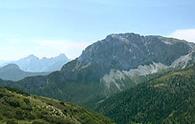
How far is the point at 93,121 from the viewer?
525 ft

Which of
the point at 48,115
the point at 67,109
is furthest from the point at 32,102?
the point at 67,109

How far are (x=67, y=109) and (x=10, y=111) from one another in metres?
49.5

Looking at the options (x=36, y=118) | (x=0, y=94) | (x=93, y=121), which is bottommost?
(x=93, y=121)

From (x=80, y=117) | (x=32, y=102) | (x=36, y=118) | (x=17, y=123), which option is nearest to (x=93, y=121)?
(x=80, y=117)

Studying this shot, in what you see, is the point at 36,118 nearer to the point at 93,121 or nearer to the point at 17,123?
the point at 17,123

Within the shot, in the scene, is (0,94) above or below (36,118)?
above

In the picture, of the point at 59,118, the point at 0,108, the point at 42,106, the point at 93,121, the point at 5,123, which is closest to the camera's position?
the point at 5,123

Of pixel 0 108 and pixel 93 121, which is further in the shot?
pixel 93 121

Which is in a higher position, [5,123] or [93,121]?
[5,123]

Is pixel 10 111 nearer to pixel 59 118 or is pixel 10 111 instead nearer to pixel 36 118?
pixel 36 118

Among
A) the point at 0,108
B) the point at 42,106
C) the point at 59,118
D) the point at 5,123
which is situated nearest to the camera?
the point at 5,123

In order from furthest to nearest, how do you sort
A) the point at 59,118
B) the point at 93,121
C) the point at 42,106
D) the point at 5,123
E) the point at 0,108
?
the point at 93,121, the point at 42,106, the point at 59,118, the point at 0,108, the point at 5,123

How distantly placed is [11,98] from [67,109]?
38398mm

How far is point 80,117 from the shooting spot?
525 feet
